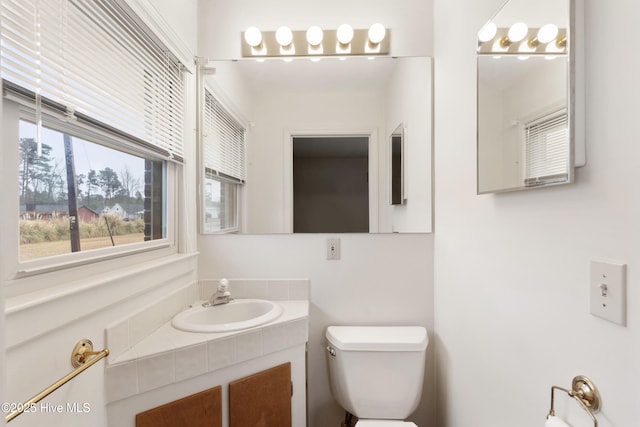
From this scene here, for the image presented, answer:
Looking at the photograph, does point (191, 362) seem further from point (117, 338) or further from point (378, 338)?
point (378, 338)

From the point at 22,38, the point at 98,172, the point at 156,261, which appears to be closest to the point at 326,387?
the point at 156,261

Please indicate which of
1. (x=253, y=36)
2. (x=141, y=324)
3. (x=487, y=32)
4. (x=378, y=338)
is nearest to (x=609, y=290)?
(x=487, y=32)

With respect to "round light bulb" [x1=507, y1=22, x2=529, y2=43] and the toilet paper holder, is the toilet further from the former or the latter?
"round light bulb" [x1=507, y1=22, x2=529, y2=43]

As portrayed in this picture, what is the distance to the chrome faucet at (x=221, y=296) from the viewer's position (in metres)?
1.47

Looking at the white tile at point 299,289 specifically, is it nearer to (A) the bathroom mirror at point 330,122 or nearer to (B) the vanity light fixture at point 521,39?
(A) the bathroom mirror at point 330,122

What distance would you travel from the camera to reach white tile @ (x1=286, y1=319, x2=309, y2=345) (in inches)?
51.0

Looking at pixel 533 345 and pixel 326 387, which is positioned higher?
pixel 533 345

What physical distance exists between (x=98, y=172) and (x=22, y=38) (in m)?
0.42

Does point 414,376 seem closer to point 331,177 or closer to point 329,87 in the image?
point 331,177

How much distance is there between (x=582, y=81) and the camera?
2.19 feet

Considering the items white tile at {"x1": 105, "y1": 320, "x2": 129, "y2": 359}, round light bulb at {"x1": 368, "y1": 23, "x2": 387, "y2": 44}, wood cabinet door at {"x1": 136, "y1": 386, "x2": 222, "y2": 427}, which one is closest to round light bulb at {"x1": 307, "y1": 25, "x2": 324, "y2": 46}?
round light bulb at {"x1": 368, "y1": 23, "x2": 387, "y2": 44}

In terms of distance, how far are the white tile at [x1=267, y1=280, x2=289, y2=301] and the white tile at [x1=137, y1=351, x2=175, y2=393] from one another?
0.63 meters

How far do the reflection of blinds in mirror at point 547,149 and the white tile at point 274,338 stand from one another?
39.9 inches

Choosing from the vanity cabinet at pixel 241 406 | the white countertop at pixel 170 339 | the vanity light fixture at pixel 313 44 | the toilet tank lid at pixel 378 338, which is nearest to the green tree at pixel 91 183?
the white countertop at pixel 170 339
